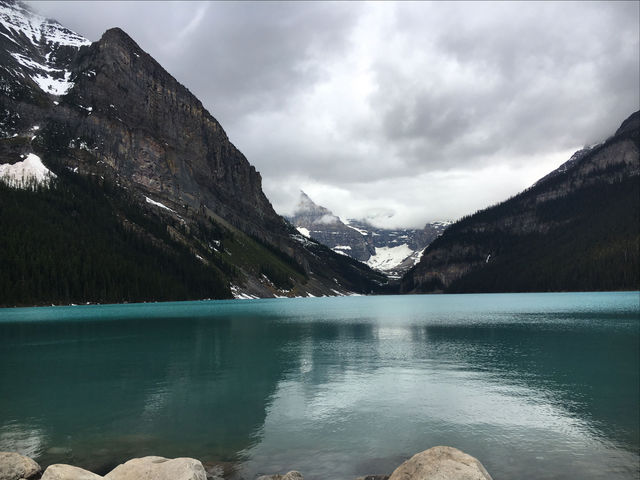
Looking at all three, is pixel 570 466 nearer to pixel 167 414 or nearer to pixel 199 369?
pixel 167 414

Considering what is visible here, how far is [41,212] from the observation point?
192 m

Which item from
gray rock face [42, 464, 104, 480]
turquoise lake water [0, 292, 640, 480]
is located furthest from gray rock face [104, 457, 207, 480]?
turquoise lake water [0, 292, 640, 480]

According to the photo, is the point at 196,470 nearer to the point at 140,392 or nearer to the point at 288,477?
the point at 288,477

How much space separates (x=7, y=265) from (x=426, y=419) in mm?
163123

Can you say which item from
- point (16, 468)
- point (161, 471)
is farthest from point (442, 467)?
point (16, 468)

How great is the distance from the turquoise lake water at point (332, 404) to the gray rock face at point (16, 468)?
2634mm

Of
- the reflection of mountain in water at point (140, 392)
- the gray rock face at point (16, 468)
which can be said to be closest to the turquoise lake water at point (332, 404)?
Result: the reflection of mountain in water at point (140, 392)

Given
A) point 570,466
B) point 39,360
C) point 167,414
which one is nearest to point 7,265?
A: point 39,360

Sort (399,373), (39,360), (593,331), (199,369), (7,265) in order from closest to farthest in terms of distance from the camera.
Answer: (399,373)
(199,369)
(39,360)
(593,331)
(7,265)

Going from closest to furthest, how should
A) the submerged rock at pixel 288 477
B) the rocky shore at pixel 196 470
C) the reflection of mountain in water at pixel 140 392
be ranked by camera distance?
1. the rocky shore at pixel 196 470
2. the submerged rock at pixel 288 477
3. the reflection of mountain in water at pixel 140 392

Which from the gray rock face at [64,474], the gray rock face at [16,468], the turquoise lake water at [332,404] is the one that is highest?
the gray rock face at [64,474]

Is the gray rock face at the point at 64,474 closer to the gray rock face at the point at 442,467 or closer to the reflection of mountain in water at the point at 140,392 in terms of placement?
the reflection of mountain in water at the point at 140,392

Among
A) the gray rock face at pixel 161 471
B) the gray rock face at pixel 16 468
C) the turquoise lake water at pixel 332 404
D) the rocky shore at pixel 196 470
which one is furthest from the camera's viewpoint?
the turquoise lake water at pixel 332 404

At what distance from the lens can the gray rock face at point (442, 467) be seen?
1346 centimetres
